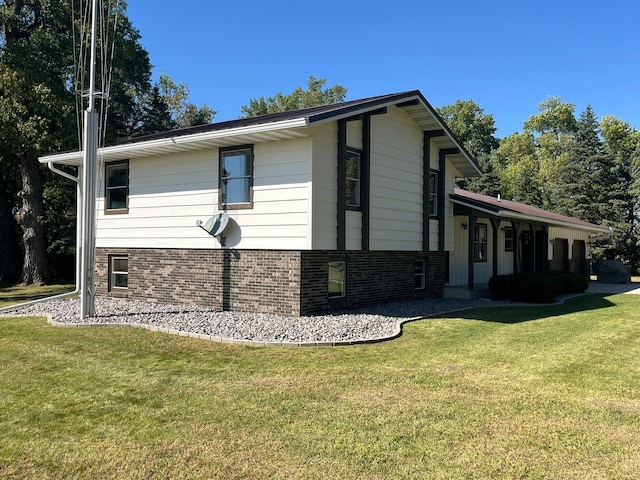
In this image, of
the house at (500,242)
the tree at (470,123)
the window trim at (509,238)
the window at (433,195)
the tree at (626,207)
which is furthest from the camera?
the tree at (470,123)

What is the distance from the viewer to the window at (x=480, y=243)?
17.9 metres

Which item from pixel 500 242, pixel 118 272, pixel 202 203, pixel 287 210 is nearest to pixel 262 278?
pixel 287 210

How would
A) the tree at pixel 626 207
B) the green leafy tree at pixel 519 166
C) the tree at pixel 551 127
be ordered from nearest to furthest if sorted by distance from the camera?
1. the tree at pixel 626 207
2. the green leafy tree at pixel 519 166
3. the tree at pixel 551 127

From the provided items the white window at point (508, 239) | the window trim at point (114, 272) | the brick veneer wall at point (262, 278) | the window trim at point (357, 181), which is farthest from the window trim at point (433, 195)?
the window trim at point (114, 272)

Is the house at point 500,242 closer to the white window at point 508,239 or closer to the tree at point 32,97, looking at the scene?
the white window at point 508,239

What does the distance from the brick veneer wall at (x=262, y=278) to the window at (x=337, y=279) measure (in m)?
0.14

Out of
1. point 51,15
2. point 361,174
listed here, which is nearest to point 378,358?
point 361,174

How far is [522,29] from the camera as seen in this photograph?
20.7m

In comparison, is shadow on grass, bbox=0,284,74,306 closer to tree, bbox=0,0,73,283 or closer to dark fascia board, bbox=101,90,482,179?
tree, bbox=0,0,73,283

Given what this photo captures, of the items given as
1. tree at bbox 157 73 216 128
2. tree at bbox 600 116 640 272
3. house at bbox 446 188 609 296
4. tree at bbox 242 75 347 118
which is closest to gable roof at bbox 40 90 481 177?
house at bbox 446 188 609 296

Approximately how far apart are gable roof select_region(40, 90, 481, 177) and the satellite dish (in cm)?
163

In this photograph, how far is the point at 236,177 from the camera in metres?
11.7

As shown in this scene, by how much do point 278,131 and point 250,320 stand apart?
381cm

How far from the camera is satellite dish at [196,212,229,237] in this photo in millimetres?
11617
